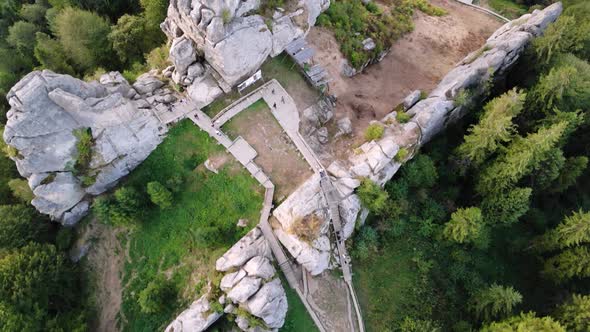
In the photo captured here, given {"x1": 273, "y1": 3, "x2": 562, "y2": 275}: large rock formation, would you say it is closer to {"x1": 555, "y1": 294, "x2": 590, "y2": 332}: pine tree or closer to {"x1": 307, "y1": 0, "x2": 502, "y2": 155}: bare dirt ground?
{"x1": 307, "y1": 0, "x2": 502, "y2": 155}: bare dirt ground

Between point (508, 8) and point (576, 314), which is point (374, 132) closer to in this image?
point (576, 314)

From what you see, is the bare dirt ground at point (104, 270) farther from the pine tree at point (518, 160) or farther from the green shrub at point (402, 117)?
the pine tree at point (518, 160)

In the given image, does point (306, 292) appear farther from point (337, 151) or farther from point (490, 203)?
point (490, 203)

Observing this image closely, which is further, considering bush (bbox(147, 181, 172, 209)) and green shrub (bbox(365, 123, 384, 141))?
green shrub (bbox(365, 123, 384, 141))

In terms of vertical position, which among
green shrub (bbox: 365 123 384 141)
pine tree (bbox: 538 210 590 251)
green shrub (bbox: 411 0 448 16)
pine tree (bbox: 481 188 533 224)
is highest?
green shrub (bbox: 411 0 448 16)

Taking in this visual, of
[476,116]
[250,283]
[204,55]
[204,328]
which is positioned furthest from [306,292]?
[476,116]

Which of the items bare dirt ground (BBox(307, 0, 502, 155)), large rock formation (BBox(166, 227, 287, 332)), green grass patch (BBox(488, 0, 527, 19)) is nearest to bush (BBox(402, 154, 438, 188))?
bare dirt ground (BBox(307, 0, 502, 155))

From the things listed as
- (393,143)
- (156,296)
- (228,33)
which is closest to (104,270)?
(156,296)
